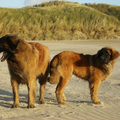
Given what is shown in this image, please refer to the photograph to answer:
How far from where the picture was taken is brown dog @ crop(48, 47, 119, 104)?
5961 mm

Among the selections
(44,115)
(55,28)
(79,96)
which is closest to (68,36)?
(55,28)

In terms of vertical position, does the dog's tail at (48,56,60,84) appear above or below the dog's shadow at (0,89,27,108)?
above

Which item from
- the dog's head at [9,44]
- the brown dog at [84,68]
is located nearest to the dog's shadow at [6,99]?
the brown dog at [84,68]

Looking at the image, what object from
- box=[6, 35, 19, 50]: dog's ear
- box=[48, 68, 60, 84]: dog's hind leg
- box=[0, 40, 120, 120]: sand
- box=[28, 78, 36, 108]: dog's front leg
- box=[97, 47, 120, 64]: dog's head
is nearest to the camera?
box=[0, 40, 120, 120]: sand

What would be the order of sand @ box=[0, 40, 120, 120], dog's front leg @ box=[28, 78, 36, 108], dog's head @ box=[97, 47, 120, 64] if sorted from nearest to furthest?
1. sand @ box=[0, 40, 120, 120]
2. dog's front leg @ box=[28, 78, 36, 108]
3. dog's head @ box=[97, 47, 120, 64]

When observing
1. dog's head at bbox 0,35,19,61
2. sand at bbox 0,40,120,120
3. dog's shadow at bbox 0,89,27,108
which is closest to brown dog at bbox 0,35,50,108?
dog's head at bbox 0,35,19,61

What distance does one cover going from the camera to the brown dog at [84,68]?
5961 millimetres

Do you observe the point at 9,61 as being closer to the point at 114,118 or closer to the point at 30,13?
the point at 114,118

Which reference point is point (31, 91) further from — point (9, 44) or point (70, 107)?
point (9, 44)

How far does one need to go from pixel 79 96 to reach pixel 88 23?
27.5 meters

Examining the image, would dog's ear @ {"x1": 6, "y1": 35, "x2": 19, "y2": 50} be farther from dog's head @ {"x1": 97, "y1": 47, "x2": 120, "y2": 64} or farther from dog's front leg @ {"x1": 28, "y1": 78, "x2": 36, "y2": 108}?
dog's head @ {"x1": 97, "y1": 47, "x2": 120, "y2": 64}

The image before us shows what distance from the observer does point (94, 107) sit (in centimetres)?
570

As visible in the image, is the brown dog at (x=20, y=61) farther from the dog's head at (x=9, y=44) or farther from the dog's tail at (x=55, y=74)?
the dog's tail at (x=55, y=74)

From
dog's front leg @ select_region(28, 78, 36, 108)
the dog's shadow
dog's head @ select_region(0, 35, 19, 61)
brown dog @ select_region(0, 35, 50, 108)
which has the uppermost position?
dog's head @ select_region(0, 35, 19, 61)
